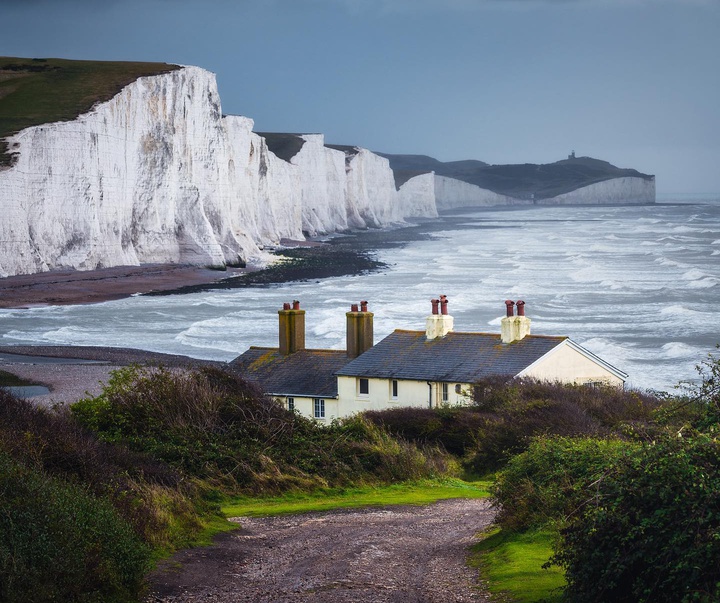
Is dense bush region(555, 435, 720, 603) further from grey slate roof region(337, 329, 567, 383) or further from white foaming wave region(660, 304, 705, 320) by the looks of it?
white foaming wave region(660, 304, 705, 320)

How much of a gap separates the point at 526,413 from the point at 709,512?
11.4 metres

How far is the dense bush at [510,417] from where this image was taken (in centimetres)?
1848

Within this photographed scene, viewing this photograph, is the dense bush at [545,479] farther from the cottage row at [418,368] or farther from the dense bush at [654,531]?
the cottage row at [418,368]

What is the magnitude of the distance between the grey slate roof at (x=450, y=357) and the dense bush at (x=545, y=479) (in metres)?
10.7

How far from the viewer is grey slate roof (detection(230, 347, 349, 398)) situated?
25.9 m

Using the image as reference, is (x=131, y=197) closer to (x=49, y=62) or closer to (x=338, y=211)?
(x=49, y=62)

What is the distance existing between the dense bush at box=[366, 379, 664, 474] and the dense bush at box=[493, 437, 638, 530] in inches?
174

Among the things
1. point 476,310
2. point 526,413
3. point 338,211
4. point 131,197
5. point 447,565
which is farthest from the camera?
point 338,211

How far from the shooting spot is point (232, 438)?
55.6 ft

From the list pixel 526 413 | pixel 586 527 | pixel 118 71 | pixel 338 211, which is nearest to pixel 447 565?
pixel 586 527

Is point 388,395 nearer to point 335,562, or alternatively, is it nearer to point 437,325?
point 437,325

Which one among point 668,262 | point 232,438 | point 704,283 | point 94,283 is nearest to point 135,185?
point 94,283

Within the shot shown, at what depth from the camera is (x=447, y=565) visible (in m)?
11.7

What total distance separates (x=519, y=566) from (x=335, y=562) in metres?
1.87
